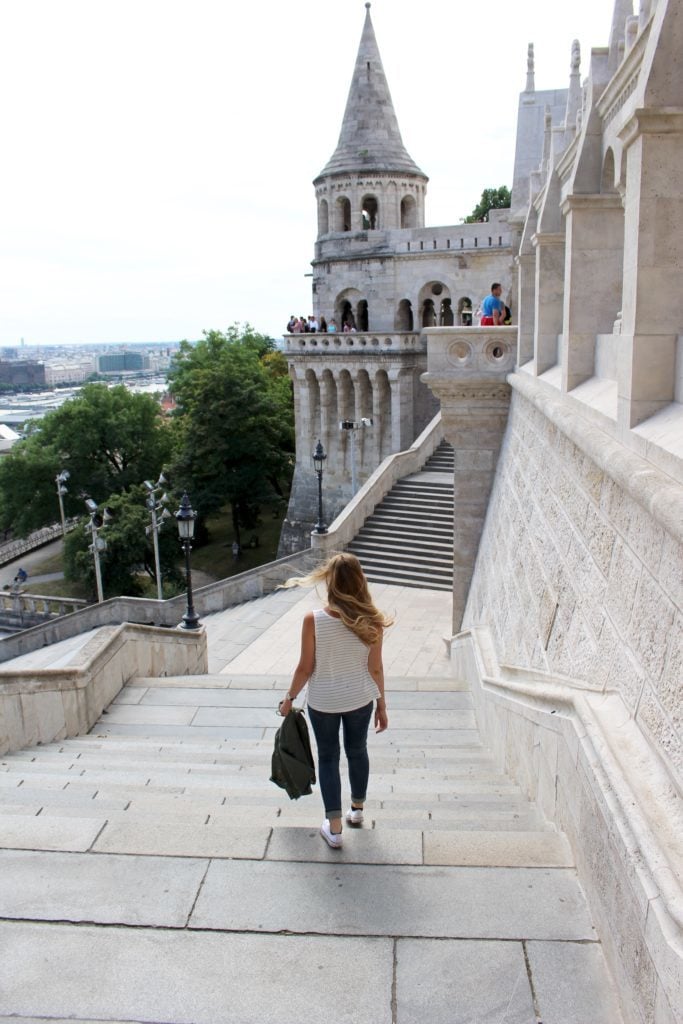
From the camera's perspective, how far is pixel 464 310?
3195 cm

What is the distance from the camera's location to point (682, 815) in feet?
8.41

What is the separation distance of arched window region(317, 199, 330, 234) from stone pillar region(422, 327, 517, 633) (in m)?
22.7

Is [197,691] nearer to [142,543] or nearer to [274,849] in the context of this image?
[274,849]

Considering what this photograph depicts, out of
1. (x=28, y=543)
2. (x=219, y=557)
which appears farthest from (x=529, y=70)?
(x=28, y=543)

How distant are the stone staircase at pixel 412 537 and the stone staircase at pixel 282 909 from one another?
41.2 feet

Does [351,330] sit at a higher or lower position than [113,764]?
higher

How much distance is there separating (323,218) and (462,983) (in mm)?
32867

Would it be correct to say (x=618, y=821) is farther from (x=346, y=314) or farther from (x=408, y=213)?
(x=408, y=213)

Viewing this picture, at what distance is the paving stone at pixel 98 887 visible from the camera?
304 centimetres

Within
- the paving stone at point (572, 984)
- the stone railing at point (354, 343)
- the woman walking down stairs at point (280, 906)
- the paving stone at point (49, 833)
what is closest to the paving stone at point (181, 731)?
the woman walking down stairs at point (280, 906)

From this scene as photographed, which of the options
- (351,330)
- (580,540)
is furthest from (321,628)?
(351,330)

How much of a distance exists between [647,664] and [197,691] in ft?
18.1

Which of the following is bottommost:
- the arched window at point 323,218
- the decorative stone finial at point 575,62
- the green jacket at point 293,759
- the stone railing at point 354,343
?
the green jacket at point 293,759

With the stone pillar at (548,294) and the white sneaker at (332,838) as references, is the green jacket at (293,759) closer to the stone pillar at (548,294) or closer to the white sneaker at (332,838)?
the white sneaker at (332,838)
